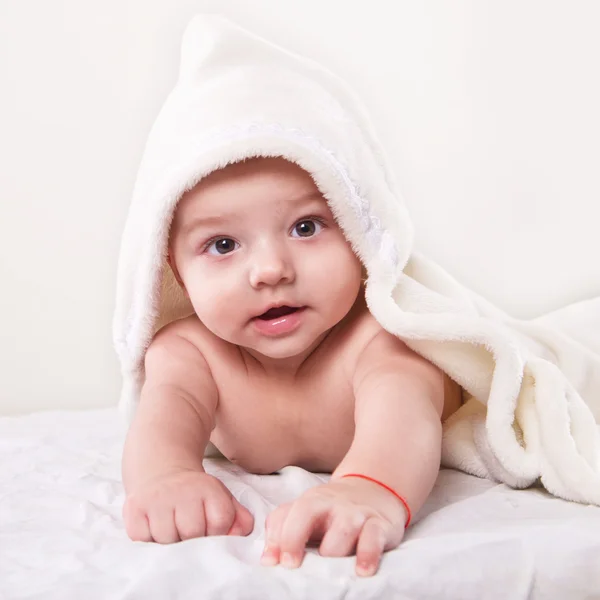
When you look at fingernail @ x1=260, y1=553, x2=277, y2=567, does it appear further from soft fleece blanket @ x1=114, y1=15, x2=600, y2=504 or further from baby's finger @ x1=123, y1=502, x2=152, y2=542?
soft fleece blanket @ x1=114, y1=15, x2=600, y2=504

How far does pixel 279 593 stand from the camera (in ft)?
2.05

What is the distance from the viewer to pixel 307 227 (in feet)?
3.12

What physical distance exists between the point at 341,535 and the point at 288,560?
48mm

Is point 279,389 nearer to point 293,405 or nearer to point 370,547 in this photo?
point 293,405

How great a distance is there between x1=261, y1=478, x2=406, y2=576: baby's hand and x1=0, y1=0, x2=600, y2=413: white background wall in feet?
3.49

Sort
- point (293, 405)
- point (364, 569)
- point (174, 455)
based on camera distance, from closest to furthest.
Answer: point (364, 569) < point (174, 455) < point (293, 405)

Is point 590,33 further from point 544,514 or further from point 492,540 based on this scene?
point 492,540

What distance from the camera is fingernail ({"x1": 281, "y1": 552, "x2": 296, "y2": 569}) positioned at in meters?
0.66

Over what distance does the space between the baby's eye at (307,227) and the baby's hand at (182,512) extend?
302mm

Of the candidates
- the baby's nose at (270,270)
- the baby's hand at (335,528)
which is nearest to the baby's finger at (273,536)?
the baby's hand at (335,528)

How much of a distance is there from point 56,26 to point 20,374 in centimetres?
72

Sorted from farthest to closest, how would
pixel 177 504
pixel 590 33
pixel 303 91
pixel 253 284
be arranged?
pixel 590 33
pixel 303 91
pixel 253 284
pixel 177 504

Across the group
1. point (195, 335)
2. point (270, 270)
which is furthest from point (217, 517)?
point (195, 335)

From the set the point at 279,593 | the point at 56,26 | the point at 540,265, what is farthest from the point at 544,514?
the point at 56,26
